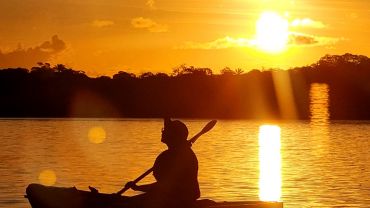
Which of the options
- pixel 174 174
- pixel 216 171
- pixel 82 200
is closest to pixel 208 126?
pixel 174 174

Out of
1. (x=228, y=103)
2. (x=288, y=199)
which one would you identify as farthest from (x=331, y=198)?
(x=228, y=103)

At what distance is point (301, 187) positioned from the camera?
110 ft

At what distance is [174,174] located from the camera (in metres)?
15.3

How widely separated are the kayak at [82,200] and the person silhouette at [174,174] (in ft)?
1.37

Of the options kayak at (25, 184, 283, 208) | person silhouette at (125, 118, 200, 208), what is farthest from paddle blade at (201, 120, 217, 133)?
person silhouette at (125, 118, 200, 208)

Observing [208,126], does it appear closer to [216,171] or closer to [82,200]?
[82,200]

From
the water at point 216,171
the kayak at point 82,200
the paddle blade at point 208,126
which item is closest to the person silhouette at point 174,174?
the kayak at point 82,200

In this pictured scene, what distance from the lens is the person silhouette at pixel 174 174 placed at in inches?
595

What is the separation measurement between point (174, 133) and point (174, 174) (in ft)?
2.52

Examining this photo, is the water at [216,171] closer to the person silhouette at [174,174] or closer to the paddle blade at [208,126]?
the paddle blade at [208,126]

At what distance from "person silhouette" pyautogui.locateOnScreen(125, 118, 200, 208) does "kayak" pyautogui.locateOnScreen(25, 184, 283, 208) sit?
42cm

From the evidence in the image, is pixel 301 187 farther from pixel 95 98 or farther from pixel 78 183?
pixel 95 98

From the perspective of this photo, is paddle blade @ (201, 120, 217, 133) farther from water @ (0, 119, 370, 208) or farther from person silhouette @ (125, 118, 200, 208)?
water @ (0, 119, 370, 208)

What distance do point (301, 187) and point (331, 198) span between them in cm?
397
